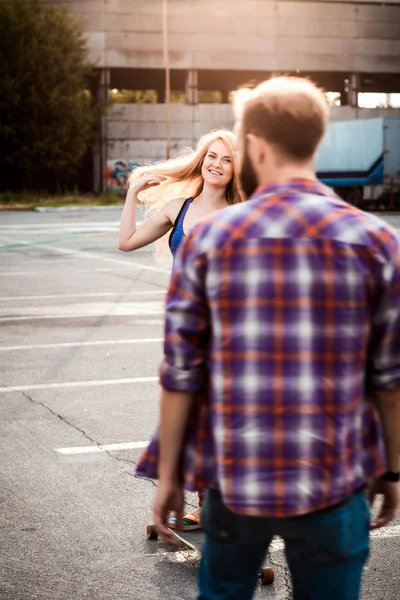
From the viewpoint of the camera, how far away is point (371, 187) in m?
37.4

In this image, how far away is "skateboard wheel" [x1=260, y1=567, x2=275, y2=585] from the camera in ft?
13.4

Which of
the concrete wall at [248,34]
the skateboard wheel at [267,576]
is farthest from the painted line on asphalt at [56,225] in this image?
the skateboard wheel at [267,576]

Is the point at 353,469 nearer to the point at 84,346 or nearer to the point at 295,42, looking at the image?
the point at 84,346

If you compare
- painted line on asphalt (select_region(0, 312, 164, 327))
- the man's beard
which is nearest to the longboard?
the man's beard

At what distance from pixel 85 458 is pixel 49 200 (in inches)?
1627

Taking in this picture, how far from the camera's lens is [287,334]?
2.09 meters

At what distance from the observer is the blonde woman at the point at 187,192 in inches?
184

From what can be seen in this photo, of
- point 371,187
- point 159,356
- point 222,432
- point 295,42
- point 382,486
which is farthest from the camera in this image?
point 295,42

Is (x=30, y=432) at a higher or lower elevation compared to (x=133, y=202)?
lower

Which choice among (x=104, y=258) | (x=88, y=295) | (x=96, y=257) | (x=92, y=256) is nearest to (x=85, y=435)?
(x=88, y=295)

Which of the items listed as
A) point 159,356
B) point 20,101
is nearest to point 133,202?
point 159,356

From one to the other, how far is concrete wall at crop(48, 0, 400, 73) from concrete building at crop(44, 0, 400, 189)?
6cm

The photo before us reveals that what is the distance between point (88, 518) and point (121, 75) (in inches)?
2325

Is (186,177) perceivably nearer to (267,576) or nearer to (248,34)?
(267,576)
